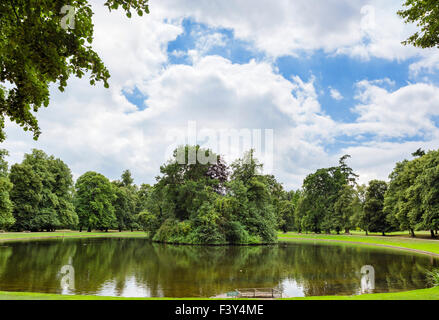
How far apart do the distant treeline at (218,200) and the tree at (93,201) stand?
195 mm

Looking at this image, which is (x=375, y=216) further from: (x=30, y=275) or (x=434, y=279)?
(x=30, y=275)

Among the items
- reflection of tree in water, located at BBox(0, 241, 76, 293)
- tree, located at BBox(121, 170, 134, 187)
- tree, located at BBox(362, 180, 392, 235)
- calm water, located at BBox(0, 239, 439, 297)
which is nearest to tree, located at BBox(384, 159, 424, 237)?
tree, located at BBox(362, 180, 392, 235)

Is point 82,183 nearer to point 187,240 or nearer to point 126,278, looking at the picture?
point 187,240

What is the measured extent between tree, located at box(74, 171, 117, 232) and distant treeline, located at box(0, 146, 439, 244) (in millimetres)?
195

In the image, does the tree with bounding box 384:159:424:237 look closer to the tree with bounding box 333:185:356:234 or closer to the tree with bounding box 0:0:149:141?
the tree with bounding box 333:185:356:234

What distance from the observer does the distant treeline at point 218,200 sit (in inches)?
1559

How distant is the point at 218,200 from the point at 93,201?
34.7 meters

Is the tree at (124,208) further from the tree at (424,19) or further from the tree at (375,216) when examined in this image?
the tree at (424,19)

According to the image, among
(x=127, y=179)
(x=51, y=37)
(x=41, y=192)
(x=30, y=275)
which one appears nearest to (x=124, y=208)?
(x=127, y=179)

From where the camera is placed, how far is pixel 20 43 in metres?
5.90

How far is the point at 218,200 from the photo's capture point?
131 ft

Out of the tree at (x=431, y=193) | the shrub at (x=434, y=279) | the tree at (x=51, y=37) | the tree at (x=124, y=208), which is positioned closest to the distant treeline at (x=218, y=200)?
the tree at (x=431, y=193)

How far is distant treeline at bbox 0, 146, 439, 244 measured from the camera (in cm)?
3959
